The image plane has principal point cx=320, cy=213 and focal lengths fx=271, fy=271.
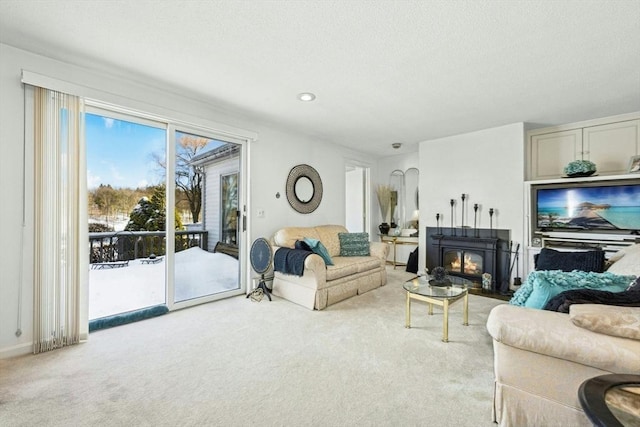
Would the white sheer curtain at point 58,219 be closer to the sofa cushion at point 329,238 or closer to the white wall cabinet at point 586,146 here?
the sofa cushion at point 329,238

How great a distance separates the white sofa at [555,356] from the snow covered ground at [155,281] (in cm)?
311

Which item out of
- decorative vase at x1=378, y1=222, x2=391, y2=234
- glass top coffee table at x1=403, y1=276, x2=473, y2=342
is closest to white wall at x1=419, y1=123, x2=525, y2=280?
decorative vase at x1=378, y1=222, x2=391, y2=234

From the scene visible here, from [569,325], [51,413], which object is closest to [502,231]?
[569,325]

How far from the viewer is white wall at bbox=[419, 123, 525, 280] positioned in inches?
158

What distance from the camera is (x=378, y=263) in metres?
4.09

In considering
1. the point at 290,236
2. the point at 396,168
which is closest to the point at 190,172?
the point at 290,236

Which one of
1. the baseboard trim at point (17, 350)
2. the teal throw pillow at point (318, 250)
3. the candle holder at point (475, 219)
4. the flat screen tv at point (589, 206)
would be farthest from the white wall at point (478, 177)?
the baseboard trim at point (17, 350)

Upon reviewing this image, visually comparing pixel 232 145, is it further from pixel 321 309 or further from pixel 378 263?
pixel 378 263

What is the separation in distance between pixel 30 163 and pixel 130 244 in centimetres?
106

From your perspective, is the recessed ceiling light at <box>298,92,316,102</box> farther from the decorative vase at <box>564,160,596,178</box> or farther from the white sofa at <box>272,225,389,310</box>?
the decorative vase at <box>564,160,596,178</box>

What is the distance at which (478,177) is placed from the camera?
4.36 m

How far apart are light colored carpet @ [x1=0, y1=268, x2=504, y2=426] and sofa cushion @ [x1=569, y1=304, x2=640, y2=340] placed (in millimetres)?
752

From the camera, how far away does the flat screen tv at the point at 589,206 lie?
3404mm

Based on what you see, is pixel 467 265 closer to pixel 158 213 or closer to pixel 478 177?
pixel 478 177
